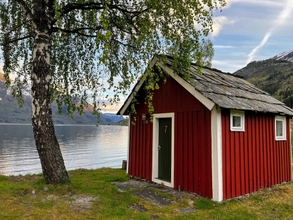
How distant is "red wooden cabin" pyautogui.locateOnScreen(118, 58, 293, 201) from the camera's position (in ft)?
21.9

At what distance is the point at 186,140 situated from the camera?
7480mm

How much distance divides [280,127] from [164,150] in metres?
4.67

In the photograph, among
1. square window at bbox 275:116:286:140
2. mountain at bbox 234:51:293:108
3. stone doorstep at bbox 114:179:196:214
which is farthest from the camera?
mountain at bbox 234:51:293:108

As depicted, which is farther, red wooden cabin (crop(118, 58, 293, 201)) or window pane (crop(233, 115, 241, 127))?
window pane (crop(233, 115, 241, 127))

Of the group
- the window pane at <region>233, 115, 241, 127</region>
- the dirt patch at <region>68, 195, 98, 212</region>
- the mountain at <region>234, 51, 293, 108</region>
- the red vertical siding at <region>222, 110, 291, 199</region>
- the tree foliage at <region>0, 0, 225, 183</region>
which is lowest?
the dirt patch at <region>68, 195, 98, 212</region>

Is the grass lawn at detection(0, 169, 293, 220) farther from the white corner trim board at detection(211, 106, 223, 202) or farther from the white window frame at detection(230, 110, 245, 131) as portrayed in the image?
the white window frame at detection(230, 110, 245, 131)

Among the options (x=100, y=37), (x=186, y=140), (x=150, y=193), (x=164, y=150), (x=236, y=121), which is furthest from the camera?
(x=164, y=150)

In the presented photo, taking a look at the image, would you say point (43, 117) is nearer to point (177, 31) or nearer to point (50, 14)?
point (50, 14)

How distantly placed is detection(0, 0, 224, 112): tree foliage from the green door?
2.03 meters

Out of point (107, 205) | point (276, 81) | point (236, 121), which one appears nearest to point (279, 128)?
point (236, 121)

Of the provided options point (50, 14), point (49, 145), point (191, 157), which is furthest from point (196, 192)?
point (50, 14)

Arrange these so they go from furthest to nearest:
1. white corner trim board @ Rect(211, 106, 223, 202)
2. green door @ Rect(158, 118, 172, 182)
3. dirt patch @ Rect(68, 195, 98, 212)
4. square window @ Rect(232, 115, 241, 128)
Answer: green door @ Rect(158, 118, 172, 182) < square window @ Rect(232, 115, 241, 128) < white corner trim board @ Rect(211, 106, 223, 202) < dirt patch @ Rect(68, 195, 98, 212)

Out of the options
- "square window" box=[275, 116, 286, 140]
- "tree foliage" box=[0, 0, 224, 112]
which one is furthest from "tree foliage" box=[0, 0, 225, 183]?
"square window" box=[275, 116, 286, 140]

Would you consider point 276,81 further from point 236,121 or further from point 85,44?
point 85,44
